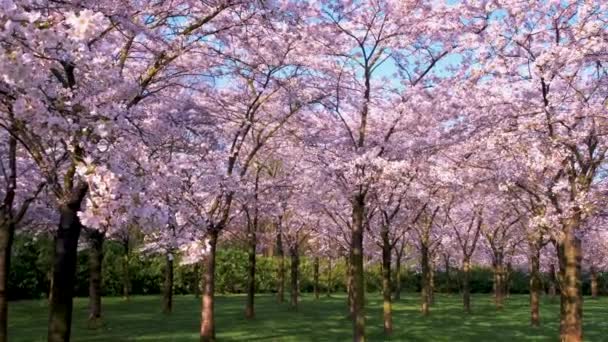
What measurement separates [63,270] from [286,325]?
560 inches

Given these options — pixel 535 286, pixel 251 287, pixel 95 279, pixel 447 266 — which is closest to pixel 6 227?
pixel 95 279

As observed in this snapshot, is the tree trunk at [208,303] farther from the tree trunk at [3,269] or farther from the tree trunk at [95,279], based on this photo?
the tree trunk at [3,269]

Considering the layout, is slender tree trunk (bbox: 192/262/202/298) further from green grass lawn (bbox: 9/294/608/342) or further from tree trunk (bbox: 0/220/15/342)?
tree trunk (bbox: 0/220/15/342)

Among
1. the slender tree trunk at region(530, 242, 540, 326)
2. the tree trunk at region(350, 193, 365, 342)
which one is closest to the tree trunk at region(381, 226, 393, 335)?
the tree trunk at region(350, 193, 365, 342)

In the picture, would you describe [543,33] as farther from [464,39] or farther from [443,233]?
[443,233]

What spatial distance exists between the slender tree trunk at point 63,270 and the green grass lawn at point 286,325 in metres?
8.71

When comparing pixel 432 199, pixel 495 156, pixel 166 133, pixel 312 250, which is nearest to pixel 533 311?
pixel 432 199

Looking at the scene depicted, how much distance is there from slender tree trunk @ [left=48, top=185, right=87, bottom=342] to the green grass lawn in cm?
871

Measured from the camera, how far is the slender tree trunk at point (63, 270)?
36.0 ft

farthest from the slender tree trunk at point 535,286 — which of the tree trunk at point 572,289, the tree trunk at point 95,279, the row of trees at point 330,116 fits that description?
the tree trunk at point 95,279

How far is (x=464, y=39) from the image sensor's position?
16.3 meters

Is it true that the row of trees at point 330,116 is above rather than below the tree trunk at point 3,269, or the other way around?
above

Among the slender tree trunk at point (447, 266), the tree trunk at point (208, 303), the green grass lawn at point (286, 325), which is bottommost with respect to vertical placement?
the green grass lawn at point (286, 325)

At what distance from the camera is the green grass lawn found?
20.9m
